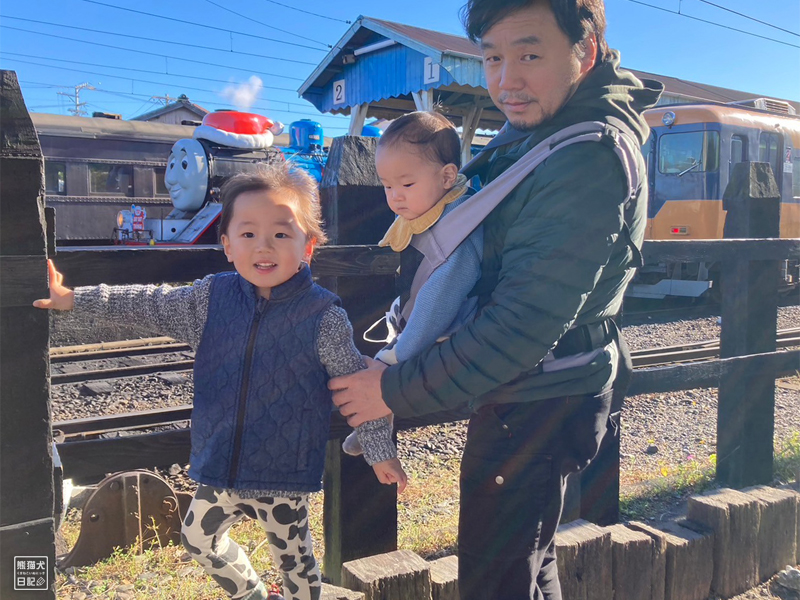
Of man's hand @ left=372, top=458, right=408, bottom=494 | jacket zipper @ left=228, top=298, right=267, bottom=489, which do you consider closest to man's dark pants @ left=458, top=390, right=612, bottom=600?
man's hand @ left=372, top=458, right=408, bottom=494

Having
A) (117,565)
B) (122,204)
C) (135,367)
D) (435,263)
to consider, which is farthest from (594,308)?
(122,204)

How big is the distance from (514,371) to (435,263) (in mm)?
338

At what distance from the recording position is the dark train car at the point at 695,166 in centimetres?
1223

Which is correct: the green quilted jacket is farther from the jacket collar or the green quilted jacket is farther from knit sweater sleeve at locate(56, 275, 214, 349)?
knit sweater sleeve at locate(56, 275, 214, 349)

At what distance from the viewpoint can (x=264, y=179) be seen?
1.90 meters

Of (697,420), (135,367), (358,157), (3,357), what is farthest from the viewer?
(135,367)

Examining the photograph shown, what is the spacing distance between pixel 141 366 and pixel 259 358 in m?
5.89

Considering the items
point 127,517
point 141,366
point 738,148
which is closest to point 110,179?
point 141,366

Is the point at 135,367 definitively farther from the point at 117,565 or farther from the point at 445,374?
the point at 445,374

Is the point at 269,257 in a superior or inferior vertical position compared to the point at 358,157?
inferior

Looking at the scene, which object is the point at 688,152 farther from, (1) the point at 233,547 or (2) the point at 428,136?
(1) the point at 233,547

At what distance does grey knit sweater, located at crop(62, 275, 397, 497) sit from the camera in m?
1.88

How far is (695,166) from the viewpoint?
12.4 m

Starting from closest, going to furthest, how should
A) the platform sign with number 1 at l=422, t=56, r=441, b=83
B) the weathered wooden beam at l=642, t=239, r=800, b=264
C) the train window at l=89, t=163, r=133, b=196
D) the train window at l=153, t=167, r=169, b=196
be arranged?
the weathered wooden beam at l=642, t=239, r=800, b=264 < the platform sign with number 1 at l=422, t=56, r=441, b=83 < the train window at l=89, t=163, r=133, b=196 < the train window at l=153, t=167, r=169, b=196
